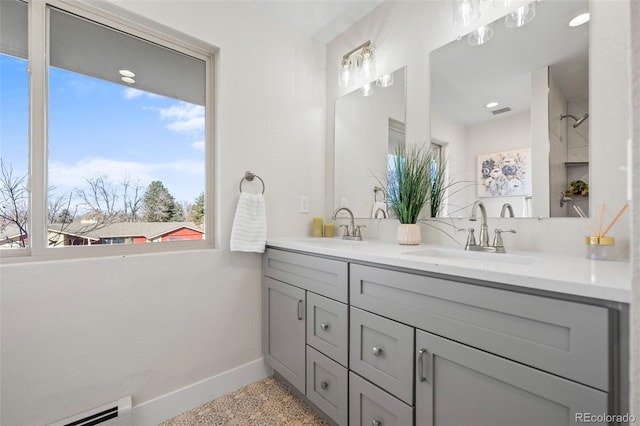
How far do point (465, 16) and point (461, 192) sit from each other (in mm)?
883

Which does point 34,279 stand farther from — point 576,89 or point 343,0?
point 576,89

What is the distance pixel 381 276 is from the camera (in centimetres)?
111

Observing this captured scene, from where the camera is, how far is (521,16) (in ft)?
4.20

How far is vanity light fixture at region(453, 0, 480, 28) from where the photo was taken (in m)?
1.39

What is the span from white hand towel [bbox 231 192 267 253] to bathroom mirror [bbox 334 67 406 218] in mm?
650

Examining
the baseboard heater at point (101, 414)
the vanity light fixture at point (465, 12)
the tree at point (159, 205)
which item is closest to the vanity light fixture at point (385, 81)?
the vanity light fixture at point (465, 12)

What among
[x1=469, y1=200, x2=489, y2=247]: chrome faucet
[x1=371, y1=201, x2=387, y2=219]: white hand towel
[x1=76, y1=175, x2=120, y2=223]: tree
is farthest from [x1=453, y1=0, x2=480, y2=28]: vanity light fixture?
[x1=76, y1=175, x2=120, y2=223]: tree

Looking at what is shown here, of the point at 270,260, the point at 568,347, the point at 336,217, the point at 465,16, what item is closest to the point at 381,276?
the point at 568,347

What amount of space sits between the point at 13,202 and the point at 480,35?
2.28 metres

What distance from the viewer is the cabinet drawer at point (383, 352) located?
3.35ft

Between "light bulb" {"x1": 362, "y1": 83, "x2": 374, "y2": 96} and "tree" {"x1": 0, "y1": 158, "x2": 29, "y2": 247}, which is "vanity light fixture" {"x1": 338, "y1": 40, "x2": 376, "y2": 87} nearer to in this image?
"light bulb" {"x1": 362, "y1": 83, "x2": 374, "y2": 96}

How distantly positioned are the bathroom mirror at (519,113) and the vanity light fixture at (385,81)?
0.92 ft

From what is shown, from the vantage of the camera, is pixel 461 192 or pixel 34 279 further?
pixel 461 192

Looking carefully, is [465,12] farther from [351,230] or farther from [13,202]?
[13,202]
